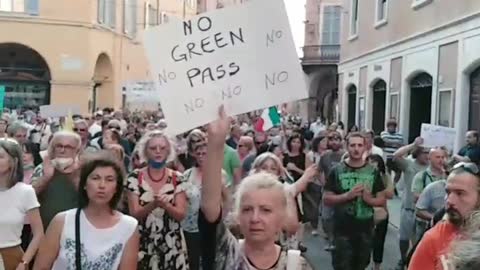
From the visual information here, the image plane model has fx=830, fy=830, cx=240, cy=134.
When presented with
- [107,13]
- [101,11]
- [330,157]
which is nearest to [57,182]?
[330,157]

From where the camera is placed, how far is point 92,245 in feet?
14.8

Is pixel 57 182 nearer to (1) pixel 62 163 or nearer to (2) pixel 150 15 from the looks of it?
(1) pixel 62 163

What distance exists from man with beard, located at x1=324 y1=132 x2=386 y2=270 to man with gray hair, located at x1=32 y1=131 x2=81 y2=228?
258 cm

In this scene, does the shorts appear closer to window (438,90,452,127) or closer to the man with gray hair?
the man with gray hair

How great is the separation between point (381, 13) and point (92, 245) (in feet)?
69.3

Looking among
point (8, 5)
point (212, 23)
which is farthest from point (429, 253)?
point (8, 5)

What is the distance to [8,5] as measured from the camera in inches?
1275

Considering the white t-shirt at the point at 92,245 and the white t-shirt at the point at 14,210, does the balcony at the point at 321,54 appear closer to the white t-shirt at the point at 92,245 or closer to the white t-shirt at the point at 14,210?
the white t-shirt at the point at 14,210

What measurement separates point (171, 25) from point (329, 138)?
7311 millimetres

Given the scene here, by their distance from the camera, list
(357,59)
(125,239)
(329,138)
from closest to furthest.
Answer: (125,239)
(329,138)
(357,59)

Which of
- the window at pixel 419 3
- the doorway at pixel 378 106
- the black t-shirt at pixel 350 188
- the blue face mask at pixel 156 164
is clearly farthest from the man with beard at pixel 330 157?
the doorway at pixel 378 106

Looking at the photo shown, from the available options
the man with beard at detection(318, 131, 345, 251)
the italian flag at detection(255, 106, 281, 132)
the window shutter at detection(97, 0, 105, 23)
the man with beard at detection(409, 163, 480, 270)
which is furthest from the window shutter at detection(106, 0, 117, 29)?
the man with beard at detection(409, 163, 480, 270)

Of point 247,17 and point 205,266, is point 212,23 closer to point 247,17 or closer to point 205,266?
point 247,17

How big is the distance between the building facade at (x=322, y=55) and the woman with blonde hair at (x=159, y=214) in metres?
37.9
